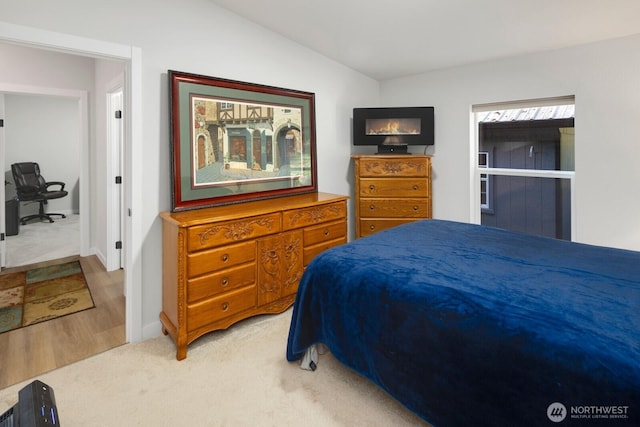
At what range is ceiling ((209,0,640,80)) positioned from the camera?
2.57 m

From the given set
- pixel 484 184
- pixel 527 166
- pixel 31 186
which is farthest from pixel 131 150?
pixel 31 186

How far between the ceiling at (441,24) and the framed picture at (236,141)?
0.58m

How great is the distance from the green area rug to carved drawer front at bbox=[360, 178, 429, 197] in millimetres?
2888

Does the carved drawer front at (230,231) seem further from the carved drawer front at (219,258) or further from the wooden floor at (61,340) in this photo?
the wooden floor at (61,340)

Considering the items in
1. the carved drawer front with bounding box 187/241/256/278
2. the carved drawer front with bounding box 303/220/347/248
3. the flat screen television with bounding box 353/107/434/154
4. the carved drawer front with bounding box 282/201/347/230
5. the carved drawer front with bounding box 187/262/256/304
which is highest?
the flat screen television with bounding box 353/107/434/154

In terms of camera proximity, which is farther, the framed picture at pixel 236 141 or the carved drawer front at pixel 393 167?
the carved drawer front at pixel 393 167

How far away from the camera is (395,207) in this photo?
12.7 feet

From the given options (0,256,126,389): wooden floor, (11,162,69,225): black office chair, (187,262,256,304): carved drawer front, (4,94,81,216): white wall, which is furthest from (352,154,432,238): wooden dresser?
(4,94,81,216): white wall

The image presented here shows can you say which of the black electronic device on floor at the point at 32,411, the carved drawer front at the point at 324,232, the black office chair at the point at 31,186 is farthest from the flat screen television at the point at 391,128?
the black office chair at the point at 31,186

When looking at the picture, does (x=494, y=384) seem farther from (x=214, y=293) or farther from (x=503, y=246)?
(x=214, y=293)

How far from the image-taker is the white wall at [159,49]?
2188 mm

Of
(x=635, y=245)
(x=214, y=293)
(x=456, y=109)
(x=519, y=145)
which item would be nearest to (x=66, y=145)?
(x=214, y=293)

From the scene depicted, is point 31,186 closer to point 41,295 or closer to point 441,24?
point 41,295

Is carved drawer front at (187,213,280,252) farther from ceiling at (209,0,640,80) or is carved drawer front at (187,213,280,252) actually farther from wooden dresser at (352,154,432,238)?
ceiling at (209,0,640,80)
